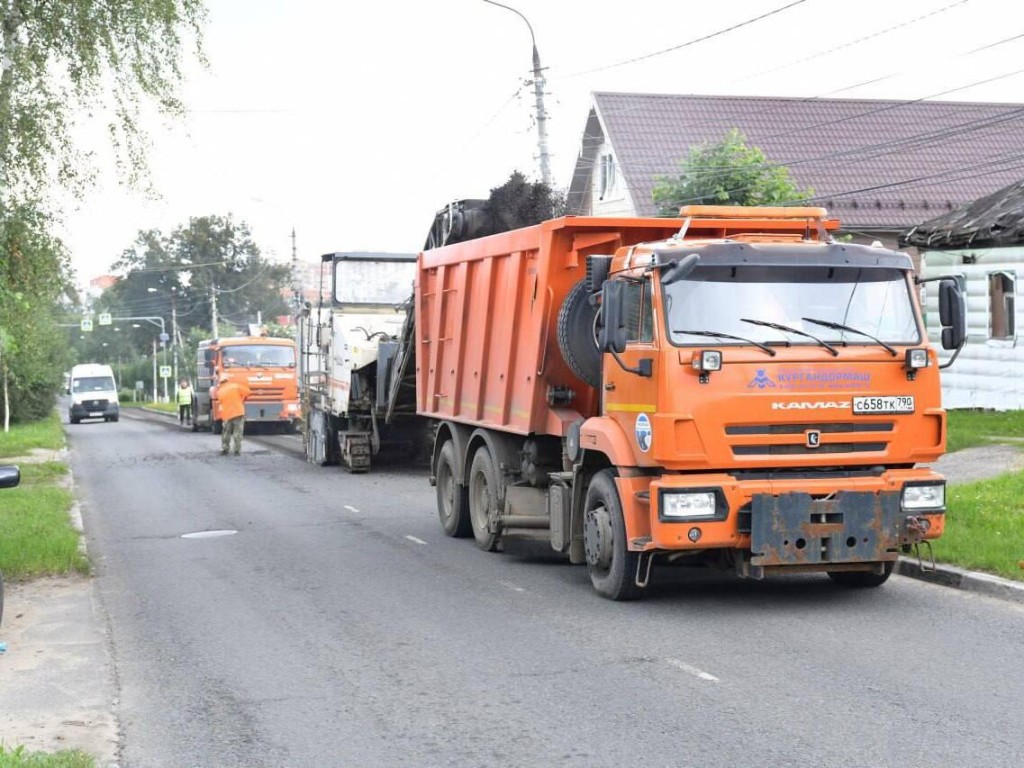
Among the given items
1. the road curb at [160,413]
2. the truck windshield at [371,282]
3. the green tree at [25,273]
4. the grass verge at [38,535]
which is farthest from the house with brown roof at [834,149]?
the road curb at [160,413]

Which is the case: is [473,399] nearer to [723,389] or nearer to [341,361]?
[723,389]

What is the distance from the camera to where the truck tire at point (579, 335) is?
11391 mm

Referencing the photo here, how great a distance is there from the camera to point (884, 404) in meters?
9.75

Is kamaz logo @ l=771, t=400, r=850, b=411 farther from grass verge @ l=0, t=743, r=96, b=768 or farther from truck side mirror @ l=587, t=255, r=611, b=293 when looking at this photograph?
grass verge @ l=0, t=743, r=96, b=768

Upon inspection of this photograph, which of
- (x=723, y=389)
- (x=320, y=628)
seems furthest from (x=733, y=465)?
(x=320, y=628)

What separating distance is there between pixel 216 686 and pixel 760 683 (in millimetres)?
3042

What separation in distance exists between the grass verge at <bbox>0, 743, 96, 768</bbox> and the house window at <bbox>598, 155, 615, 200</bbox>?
122ft

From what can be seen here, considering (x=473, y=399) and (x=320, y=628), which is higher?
(x=473, y=399)

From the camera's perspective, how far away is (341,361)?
926 inches

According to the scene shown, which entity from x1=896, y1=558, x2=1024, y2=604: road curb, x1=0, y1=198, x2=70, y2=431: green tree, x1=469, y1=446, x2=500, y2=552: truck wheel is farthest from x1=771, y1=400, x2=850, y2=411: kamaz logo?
x1=0, y1=198, x2=70, y2=431: green tree

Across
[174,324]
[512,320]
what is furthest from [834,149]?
[174,324]

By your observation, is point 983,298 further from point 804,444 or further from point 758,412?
point 758,412

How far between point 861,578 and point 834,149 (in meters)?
34.5

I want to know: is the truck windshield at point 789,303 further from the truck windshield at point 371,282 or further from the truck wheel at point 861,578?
the truck windshield at point 371,282
